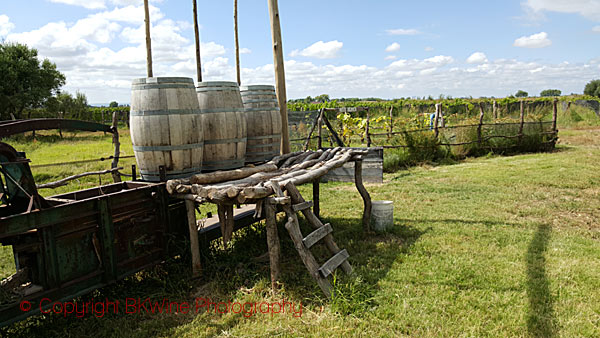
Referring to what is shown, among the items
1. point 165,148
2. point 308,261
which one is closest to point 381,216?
point 308,261

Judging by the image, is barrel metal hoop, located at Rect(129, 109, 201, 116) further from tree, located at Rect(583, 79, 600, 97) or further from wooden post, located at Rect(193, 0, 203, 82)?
tree, located at Rect(583, 79, 600, 97)

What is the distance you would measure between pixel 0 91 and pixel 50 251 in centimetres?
2734

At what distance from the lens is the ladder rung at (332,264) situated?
3520 mm

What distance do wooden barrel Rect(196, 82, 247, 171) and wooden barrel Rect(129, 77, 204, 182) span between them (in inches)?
14.5

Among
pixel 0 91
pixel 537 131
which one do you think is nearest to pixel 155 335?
pixel 537 131

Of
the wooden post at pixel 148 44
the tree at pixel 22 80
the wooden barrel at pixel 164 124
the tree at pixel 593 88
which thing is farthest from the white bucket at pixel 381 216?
the tree at pixel 593 88

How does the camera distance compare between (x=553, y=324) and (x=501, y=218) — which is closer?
(x=553, y=324)

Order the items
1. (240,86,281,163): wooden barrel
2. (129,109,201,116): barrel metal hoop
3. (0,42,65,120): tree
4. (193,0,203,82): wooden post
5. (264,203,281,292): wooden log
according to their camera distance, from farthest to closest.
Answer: (0,42,65,120): tree → (193,0,203,82): wooden post → (240,86,281,163): wooden barrel → (129,109,201,116): barrel metal hoop → (264,203,281,292): wooden log

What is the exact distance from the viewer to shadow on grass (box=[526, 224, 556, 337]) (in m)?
3.16

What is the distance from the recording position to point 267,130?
522cm

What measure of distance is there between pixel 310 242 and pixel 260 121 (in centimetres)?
203

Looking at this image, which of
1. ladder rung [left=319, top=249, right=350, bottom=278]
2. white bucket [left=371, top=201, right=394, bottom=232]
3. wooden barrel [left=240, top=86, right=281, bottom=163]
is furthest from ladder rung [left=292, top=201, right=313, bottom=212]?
white bucket [left=371, top=201, right=394, bottom=232]

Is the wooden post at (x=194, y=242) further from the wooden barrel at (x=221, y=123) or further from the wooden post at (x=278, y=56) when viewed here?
the wooden post at (x=278, y=56)

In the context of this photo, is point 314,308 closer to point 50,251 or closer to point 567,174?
point 50,251
